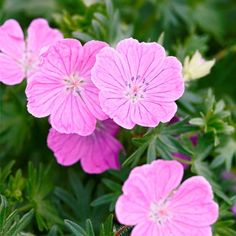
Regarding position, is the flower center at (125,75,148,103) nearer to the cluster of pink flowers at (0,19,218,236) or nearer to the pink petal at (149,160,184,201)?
the cluster of pink flowers at (0,19,218,236)

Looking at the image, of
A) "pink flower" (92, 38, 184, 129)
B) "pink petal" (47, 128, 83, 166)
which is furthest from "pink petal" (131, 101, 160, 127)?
"pink petal" (47, 128, 83, 166)

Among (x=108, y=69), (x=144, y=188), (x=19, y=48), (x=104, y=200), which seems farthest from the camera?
(x=19, y=48)

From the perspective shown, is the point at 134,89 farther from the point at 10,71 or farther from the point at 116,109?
the point at 10,71

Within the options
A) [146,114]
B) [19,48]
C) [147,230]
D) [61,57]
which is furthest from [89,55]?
[147,230]

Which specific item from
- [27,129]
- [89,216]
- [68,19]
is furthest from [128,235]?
[68,19]

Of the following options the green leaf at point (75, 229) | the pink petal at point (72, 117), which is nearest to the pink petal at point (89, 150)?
the pink petal at point (72, 117)

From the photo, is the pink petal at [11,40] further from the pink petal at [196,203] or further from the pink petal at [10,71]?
the pink petal at [196,203]
